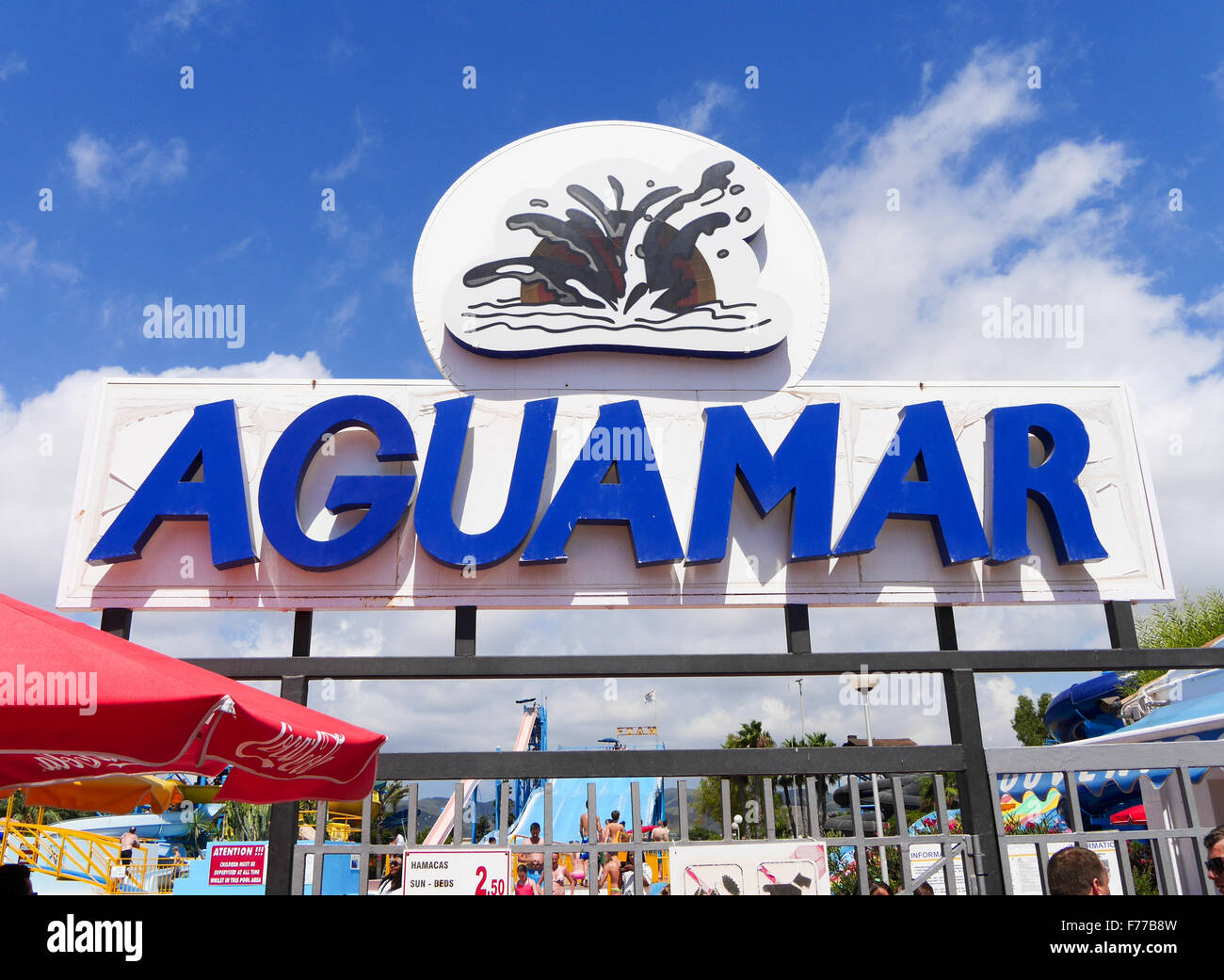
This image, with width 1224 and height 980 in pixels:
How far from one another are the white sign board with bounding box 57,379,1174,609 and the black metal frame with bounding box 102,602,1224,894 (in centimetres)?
40

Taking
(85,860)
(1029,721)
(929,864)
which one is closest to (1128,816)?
(929,864)

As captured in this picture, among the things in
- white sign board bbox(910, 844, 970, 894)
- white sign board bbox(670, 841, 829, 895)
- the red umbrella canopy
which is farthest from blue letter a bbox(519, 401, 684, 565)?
white sign board bbox(910, 844, 970, 894)

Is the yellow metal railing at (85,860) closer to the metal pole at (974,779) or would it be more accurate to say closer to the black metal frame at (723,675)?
the black metal frame at (723,675)

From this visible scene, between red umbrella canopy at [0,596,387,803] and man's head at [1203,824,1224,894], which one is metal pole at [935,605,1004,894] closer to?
man's head at [1203,824,1224,894]

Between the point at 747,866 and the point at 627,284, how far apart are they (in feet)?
20.3

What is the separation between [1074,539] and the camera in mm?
8961

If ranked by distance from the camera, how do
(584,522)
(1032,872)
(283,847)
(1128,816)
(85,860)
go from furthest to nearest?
(1128,816) < (85,860) < (1032,872) < (584,522) < (283,847)

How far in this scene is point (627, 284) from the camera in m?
9.74

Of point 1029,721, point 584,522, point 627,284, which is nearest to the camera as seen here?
point 584,522

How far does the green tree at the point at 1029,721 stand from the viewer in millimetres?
55438

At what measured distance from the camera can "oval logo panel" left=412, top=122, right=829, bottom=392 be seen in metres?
9.60

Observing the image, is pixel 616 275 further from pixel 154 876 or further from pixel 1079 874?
pixel 154 876

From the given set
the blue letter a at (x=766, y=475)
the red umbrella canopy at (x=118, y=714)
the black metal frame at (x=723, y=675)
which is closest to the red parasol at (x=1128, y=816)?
the black metal frame at (x=723, y=675)
